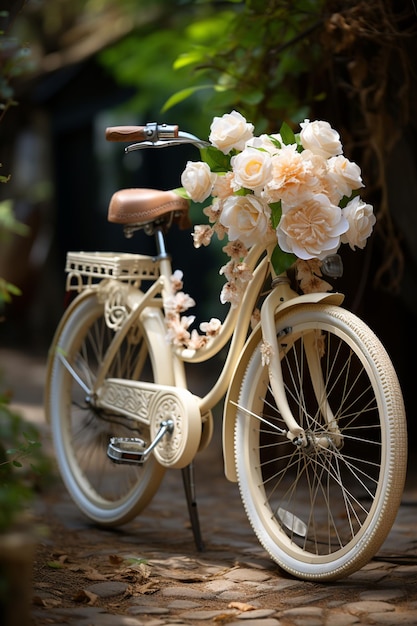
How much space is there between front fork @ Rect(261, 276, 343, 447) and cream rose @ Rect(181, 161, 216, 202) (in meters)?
0.38

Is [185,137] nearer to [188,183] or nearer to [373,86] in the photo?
[188,183]

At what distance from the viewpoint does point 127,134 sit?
11.2ft

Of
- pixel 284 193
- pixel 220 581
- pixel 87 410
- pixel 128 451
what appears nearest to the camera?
pixel 284 193

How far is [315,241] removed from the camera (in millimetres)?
2992

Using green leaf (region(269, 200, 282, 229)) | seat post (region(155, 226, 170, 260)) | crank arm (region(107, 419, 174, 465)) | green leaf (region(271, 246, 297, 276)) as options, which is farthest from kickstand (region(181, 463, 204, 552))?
green leaf (region(269, 200, 282, 229))

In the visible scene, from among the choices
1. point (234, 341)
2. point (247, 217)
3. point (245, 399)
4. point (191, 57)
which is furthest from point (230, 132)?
point (191, 57)

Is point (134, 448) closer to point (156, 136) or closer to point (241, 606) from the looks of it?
point (241, 606)

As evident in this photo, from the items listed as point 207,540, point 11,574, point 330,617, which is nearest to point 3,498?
point 11,574

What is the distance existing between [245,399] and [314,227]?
2.22ft

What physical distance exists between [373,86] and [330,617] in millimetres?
2325

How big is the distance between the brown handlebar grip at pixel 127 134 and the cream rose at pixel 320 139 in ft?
2.12

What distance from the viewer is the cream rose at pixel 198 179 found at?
3.15 m

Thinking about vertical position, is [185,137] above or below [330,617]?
above

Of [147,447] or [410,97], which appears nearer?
[147,447]
